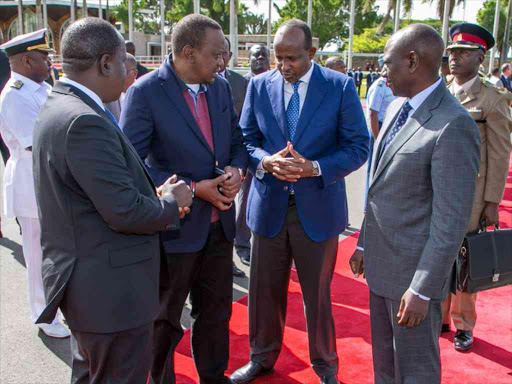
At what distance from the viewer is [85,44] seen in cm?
198

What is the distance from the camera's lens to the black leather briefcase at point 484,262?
8.93 feet

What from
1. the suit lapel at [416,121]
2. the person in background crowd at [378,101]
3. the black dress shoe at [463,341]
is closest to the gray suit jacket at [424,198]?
the suit lapel at [416,121]

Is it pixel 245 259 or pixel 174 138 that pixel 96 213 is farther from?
pixel 245 259

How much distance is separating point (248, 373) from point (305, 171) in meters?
1.38

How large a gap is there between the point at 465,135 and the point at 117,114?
11.3 ft

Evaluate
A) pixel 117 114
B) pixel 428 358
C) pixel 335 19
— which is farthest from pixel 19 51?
pixel 335 19

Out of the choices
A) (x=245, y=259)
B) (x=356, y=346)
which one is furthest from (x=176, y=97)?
(x=245, y=259)

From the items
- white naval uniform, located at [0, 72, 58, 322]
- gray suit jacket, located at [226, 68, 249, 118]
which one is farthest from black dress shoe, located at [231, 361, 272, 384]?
gray suit jacket, located at [226, 68, 249, 118]

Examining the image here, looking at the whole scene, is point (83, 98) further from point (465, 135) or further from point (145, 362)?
point (465, 135)

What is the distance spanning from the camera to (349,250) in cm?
584

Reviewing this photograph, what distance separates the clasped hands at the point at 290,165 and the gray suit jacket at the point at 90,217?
0.99 metres

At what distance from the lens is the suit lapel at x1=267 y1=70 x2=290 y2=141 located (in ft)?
10.3

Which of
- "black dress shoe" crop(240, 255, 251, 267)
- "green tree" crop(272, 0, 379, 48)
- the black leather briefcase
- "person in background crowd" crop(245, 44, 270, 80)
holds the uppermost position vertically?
"green tree" crop(272, 0, 379, 48)

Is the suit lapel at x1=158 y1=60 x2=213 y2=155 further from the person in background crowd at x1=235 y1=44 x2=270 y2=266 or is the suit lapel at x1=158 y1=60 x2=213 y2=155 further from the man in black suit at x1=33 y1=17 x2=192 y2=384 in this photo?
the person in background crowd at x1=235 y1=44 x2=270 y2=266
